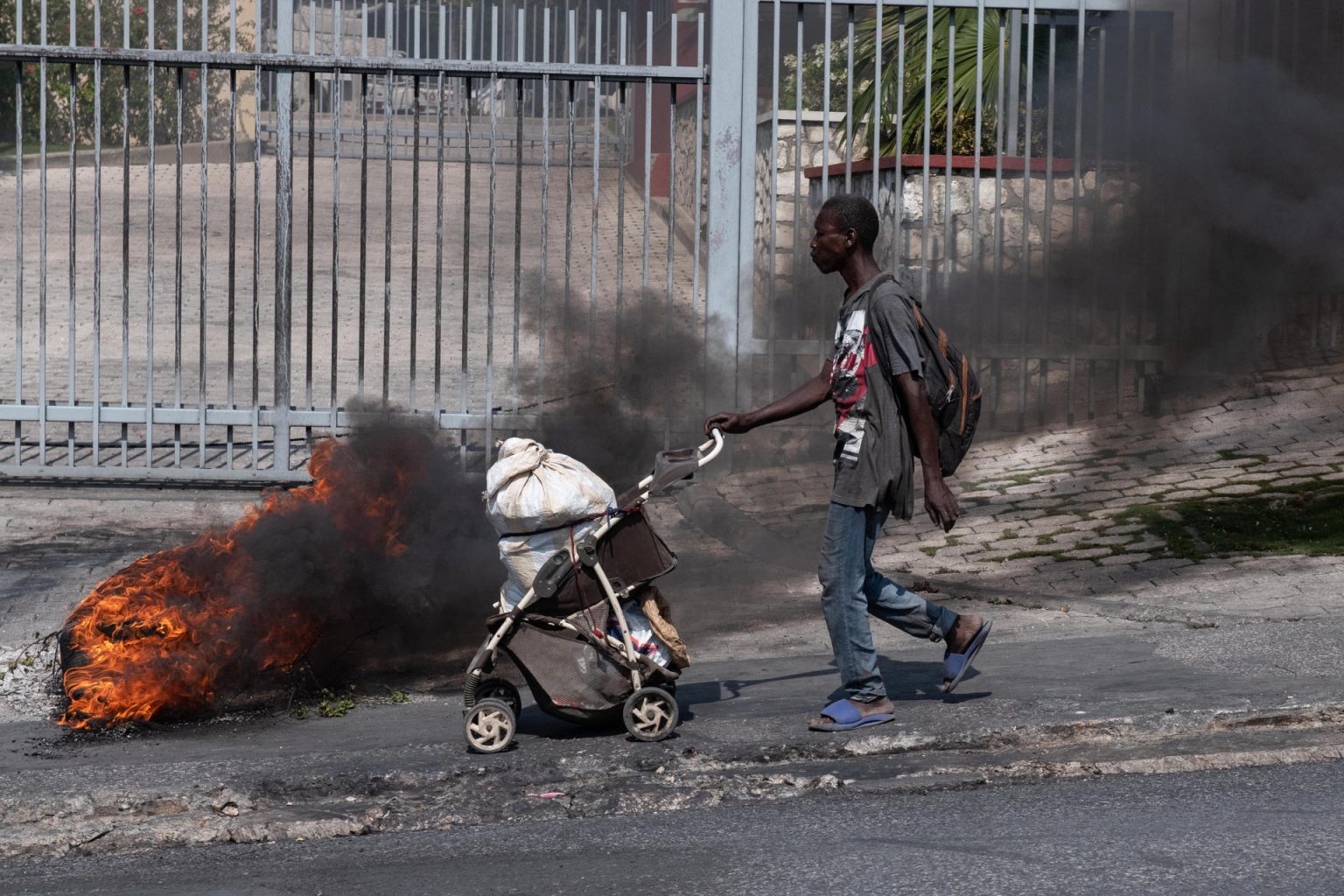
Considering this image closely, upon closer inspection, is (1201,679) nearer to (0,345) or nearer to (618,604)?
(618,604)

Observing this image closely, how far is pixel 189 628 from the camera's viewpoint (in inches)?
207

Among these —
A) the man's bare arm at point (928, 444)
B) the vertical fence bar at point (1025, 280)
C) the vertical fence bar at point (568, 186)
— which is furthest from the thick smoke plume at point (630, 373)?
the man's bare arm at point (928, 444)

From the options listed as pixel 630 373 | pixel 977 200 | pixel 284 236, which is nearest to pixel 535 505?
pixel 630 373

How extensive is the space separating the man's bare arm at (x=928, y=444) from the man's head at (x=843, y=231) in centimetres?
46

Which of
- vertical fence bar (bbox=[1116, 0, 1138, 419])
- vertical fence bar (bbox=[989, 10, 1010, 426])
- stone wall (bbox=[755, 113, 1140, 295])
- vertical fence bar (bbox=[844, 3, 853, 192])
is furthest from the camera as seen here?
stone wall (bbox=[755, 113, 1140, 295])

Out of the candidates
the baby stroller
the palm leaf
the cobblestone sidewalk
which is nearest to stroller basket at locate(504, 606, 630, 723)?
the baby stroller

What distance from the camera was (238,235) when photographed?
18031 millimetres

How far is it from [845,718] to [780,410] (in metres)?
1.00

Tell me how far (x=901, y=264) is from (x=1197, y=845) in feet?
20.2

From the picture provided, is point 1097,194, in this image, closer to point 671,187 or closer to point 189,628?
point 671,187

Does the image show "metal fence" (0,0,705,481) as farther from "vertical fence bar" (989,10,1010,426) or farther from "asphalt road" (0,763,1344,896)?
"asphalt road" (0,763,1344,896)

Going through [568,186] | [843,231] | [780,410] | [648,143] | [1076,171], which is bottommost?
[780,410]

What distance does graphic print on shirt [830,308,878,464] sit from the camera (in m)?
4.69

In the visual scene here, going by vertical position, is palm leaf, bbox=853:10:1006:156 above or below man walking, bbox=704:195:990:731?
above
